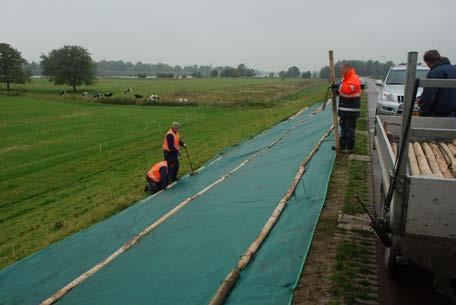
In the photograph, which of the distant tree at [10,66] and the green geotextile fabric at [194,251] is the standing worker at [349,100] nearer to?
the green geotextile fabric at [194,251]

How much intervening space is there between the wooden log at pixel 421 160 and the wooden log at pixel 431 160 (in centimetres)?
6

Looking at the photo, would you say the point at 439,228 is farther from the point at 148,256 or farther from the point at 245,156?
the point at 245,156

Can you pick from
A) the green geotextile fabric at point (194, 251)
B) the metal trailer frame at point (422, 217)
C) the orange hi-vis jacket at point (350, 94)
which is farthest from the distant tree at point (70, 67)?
the metal trailer frame at point (422, 217)

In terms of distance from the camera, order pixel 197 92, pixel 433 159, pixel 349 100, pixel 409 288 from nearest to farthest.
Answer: pixel 409 288, pixel 433 159, pixel 349 100, pixel 197 92

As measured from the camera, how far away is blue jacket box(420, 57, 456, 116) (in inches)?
255

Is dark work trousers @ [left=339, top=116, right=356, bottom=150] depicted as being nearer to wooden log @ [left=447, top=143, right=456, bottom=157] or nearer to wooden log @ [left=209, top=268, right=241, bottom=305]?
wooden log @ [left=447, top=143, right=456, bottom=157]

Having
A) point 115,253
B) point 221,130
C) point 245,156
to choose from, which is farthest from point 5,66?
point 115,253

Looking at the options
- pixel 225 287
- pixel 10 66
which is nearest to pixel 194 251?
pixel 225 287

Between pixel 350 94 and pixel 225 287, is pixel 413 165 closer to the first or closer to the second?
pixel 225 287

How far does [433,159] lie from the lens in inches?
208

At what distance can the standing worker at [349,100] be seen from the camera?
9812mm

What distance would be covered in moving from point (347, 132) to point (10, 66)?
80265 millimetres

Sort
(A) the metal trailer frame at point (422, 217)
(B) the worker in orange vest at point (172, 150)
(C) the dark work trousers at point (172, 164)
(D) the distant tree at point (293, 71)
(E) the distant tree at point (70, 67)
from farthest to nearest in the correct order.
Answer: (D) the distant tree at point (293, 71) < (E) the distant tree at point (70, 67) < (C) the dark work trousers at point (172, 164) < (B) the worker in orange vest at point (172, 150) < (A) the metal trailer frame at point (422, 217)

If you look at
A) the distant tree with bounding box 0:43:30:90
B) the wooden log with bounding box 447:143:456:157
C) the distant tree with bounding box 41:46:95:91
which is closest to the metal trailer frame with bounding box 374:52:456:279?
the wooden log with bounding box 447:143:456:157
